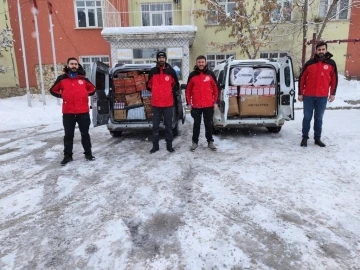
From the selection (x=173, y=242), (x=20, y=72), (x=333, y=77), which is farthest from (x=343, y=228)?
(x=20, y=72)

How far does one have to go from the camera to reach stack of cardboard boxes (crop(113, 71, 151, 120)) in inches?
297

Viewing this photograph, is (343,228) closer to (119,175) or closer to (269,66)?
(119,175)

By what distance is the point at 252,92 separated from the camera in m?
7.07

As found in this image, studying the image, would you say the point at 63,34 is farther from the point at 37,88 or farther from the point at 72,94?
the point at 72,94

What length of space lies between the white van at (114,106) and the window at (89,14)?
12339mm

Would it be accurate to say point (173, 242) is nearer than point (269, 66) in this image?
Yes

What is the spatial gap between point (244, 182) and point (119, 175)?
6.38ft

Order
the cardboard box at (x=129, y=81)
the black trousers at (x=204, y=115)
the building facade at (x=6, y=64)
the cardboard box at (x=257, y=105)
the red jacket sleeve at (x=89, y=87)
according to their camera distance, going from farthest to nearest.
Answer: the building facade at (x=6, y=64), the cardboard box at (x=129, y=81), the cardboard box at (x=257, y=105), the black trousers at (x=204, y=115), the red jacket sleeve at (x=89, y=87)

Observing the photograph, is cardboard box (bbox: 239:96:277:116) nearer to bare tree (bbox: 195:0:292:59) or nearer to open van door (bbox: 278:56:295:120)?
open van door (bbox: 278:56:295:120)

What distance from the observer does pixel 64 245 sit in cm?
298

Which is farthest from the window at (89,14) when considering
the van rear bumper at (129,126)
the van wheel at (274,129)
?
the van wheel at (274,129)

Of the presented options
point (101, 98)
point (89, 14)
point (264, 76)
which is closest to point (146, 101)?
point (101, 98)

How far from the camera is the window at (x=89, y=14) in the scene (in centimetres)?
1798

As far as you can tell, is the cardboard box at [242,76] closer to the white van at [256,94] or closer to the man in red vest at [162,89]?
the white van at [256,94]
